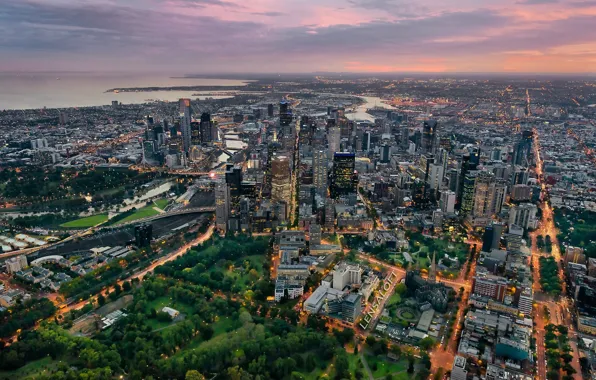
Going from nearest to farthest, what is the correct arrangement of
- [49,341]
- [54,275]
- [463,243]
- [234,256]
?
[49,341] < [54,275] < [234,256] < [463,243]

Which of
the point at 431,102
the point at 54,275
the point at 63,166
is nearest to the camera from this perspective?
the point at 54,275

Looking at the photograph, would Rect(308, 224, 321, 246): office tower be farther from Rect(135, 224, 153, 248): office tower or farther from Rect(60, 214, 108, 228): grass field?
Rect(60, 214, 108, 228): grass field

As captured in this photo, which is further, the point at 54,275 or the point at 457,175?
the point at 457,175

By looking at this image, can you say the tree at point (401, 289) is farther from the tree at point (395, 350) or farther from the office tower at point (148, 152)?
the office tower at point (148, 152)

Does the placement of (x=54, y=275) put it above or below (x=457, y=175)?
below

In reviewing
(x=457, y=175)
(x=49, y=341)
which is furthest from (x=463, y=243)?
(x=49, y=341)

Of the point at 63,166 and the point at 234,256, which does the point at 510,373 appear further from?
the point at 63,166

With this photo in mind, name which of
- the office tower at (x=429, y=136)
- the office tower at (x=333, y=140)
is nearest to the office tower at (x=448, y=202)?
the office tower at (x=429, y=136)

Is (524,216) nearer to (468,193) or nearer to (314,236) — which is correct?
(468,193)
